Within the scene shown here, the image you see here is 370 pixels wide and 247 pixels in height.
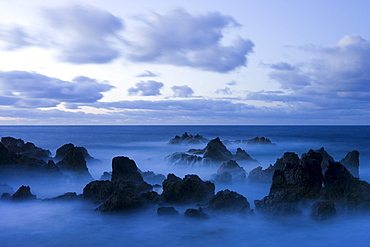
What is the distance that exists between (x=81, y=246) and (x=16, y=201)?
21.0 ft

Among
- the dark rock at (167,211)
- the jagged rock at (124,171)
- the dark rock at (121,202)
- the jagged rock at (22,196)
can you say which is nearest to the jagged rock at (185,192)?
the dark rock at (167,211)

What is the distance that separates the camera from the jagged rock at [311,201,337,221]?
12812 millimetres

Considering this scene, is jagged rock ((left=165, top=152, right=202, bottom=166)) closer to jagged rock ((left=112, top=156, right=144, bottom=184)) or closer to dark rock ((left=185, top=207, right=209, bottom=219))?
jagged rock ((left=112, top=156, right=144, bottom=184))

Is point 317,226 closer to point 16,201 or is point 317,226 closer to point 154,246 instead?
point 154,246

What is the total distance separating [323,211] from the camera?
12.8 meters

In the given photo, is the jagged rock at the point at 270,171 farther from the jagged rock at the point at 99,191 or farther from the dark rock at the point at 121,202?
the jagged rock at the point at 99,191

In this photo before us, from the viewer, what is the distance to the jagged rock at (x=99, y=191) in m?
15.3

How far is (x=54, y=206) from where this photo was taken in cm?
1570

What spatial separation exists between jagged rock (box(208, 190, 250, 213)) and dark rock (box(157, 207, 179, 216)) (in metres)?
1.57

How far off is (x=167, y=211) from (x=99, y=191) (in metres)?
3.98

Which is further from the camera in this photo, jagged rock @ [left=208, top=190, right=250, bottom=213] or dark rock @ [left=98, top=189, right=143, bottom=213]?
dark rock @ [left=98, top=189, right=143, bottom=213]

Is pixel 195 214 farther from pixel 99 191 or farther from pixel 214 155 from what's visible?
pixel 214 155

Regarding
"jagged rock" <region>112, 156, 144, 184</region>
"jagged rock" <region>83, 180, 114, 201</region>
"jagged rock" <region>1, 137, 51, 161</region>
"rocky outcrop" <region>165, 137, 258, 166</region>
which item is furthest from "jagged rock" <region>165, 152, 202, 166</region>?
"jagged rock" <region>83, 180, 114, 201</region>

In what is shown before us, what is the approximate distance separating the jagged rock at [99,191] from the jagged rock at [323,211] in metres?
9.11
